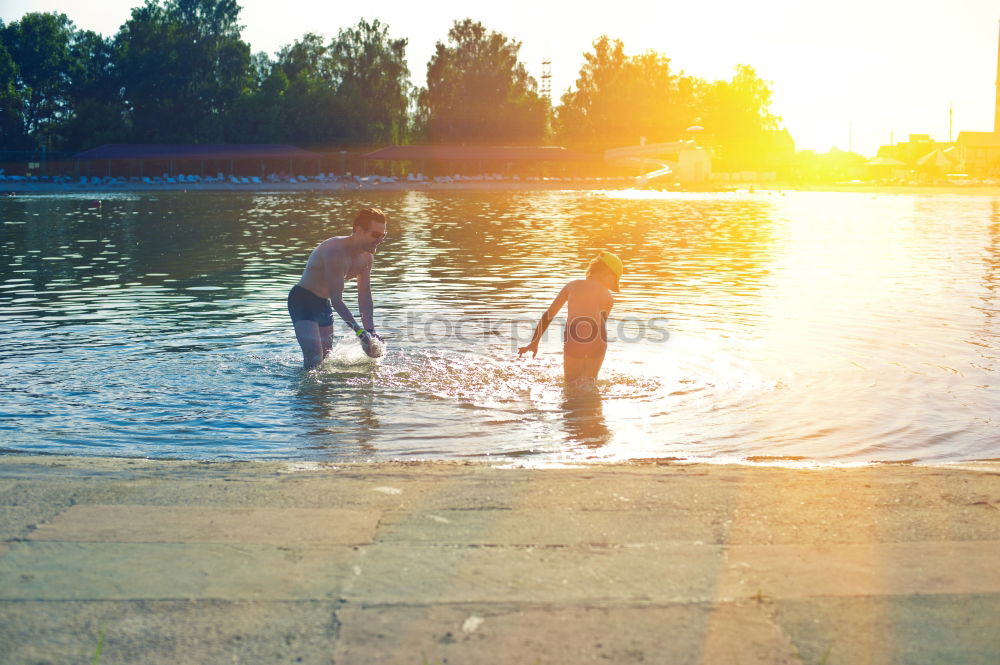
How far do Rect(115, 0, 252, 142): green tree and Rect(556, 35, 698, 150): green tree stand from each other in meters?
34.0

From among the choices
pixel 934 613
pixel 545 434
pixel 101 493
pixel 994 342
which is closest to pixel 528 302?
pixel 994 342

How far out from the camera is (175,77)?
277 ft

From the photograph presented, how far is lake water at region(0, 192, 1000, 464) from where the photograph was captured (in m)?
7.89

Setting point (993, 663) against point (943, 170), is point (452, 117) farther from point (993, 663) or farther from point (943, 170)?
point (993, 663)

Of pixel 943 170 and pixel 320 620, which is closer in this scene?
pixel 320 620


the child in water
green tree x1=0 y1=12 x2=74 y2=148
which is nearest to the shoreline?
green tree x1=0 y1=12 x2=74 y2=148

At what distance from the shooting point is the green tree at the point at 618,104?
102 metres

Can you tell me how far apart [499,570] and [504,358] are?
24.0 ft

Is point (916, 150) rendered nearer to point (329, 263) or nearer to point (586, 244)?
point (586, 244)

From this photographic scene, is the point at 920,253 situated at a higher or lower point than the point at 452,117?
lower

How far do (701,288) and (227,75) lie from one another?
7832 cm

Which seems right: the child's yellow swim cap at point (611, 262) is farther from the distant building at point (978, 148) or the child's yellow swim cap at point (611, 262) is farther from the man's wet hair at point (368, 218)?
the distant building at point (978, 148)

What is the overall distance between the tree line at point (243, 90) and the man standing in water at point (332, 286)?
77.9 m

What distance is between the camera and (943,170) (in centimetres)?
10275
